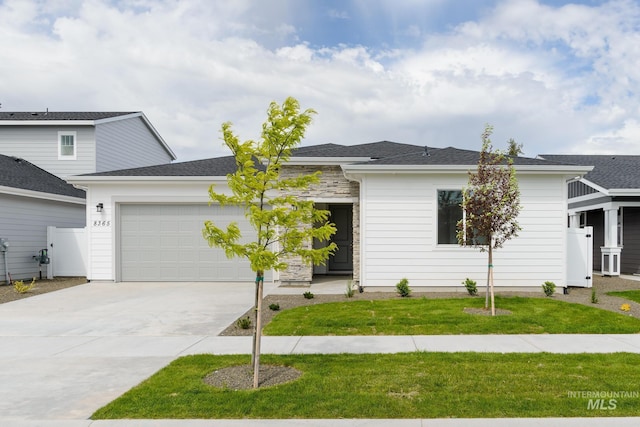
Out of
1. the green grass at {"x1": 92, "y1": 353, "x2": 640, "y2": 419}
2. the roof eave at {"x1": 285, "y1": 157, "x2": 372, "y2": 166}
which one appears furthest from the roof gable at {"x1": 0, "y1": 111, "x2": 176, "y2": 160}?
the green grass at {"x1": 92, "y1": 353, "x2": 640, "y2": 419}

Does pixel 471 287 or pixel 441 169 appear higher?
pixel 441 169

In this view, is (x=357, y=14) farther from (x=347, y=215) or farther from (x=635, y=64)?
(x=635, y=64)

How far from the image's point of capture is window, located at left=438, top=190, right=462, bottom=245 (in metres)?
11.2

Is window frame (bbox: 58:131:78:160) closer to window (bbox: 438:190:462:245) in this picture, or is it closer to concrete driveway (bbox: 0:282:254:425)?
concrete driveway (bbox: 0:282:254:425)

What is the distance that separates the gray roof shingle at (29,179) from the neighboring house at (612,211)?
59.6 ft

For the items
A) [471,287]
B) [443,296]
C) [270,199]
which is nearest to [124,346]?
[270,199]

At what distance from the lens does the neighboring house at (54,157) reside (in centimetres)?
1448

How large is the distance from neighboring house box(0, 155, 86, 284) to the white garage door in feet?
11.8

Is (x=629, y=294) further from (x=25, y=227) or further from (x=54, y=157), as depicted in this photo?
(x=54, y=157)

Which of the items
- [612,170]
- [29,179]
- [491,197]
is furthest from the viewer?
[612,170]

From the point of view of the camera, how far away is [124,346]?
6.61 metres

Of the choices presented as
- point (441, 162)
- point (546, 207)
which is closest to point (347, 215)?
point (441, 162)

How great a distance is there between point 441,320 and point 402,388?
140 inches

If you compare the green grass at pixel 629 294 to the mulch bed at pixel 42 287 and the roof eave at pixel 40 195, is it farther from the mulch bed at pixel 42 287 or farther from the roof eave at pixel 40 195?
the roof eave at pixel 40 195
